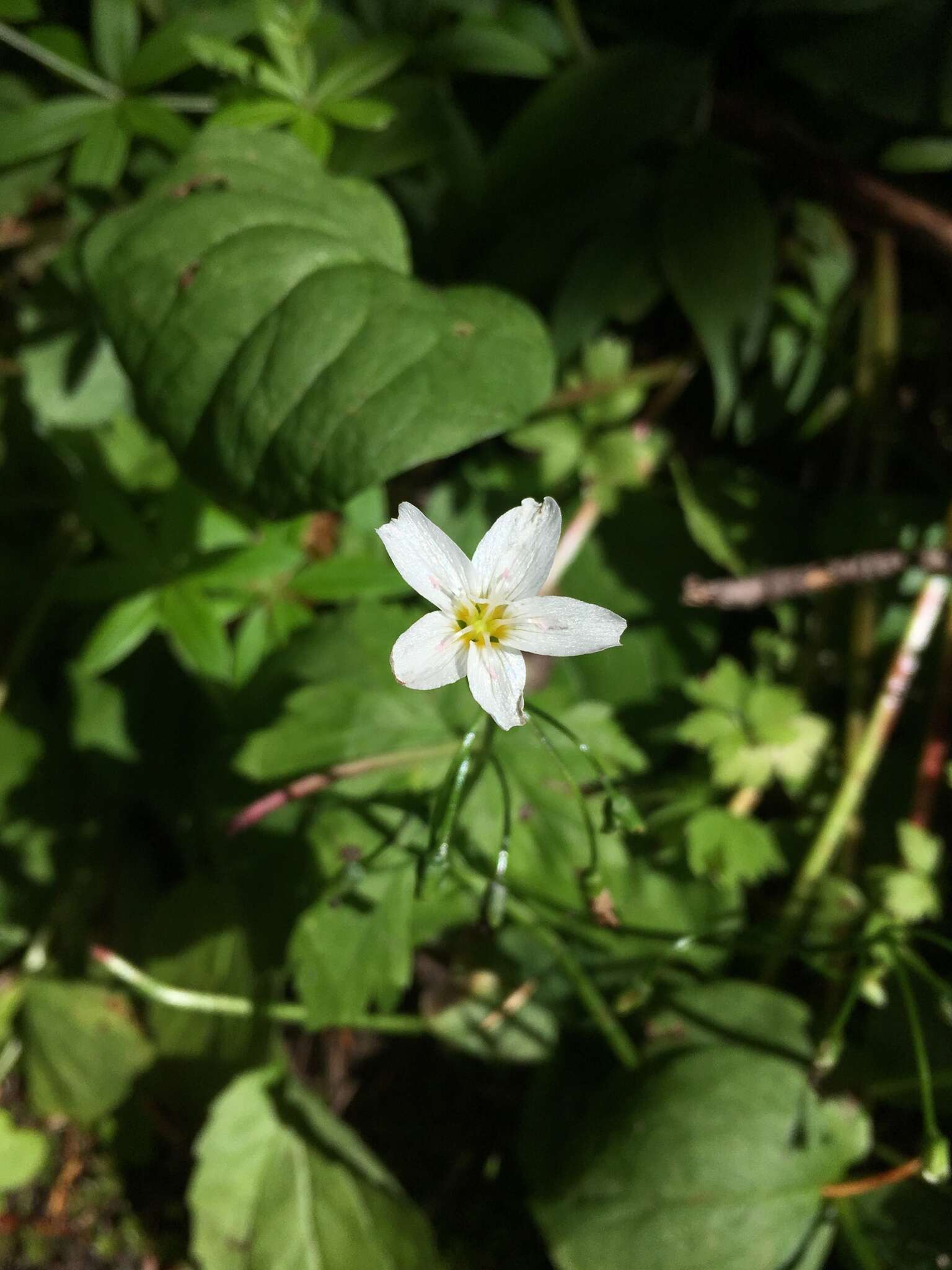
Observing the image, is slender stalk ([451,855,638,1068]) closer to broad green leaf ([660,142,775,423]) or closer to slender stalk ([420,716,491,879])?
slender stalk ([420,716,491,879])

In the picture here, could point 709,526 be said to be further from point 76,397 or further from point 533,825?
point 76,397

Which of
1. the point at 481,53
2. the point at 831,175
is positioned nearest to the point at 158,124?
the point at 481,53

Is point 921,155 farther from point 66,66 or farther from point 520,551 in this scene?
point 66,66

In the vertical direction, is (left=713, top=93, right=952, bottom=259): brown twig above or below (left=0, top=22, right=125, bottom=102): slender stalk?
below

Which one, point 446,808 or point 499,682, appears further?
point 446,808


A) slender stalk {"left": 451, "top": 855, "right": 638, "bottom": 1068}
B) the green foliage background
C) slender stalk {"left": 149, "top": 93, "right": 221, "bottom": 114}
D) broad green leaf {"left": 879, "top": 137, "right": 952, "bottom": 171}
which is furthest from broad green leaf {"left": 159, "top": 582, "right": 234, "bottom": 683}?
broad green leaf {"left": 879, "top": 137, "right": 952, "bottom": 171}

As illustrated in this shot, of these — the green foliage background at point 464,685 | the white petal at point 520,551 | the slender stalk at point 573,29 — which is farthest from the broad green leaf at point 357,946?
the slender stalk at point 573,29

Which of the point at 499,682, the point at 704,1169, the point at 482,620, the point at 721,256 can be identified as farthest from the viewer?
the point at 721,256
